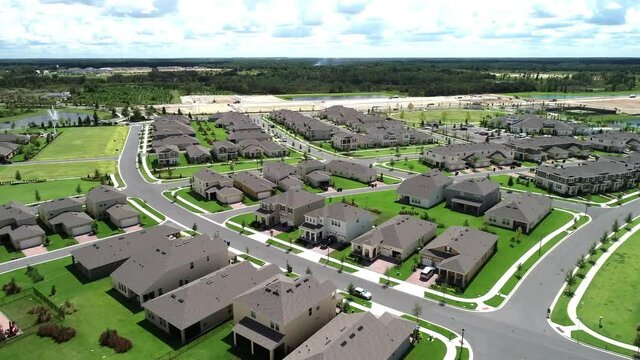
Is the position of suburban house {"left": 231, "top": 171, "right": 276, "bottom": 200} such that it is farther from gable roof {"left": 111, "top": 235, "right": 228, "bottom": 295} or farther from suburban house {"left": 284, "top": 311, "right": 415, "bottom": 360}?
suburban house {"left": 284, "top": 311, "right": 415, "bottom": 360}

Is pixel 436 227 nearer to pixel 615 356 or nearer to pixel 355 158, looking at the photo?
pixel 615 356

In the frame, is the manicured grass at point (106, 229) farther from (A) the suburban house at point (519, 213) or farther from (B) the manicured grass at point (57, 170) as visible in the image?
(A) the suburban house at point (519, 213)

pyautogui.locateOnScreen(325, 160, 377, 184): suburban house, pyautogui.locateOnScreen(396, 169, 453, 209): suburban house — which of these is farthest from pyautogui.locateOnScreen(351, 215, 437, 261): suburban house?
pyautogui.locateOnScreen(325, 160, 377, 184): suburban house

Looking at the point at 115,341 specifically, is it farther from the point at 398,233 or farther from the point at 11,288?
the point at 398,233

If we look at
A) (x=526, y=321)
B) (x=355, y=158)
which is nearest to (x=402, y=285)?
(x=526, y=321)

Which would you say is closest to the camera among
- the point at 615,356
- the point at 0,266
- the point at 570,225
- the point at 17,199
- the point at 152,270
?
the point at 615,356

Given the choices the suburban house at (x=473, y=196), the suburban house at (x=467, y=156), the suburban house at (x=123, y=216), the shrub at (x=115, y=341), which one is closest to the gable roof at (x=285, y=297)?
the shrub at (x=115, y=341)

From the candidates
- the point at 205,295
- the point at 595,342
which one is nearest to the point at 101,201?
the point at 205,295
